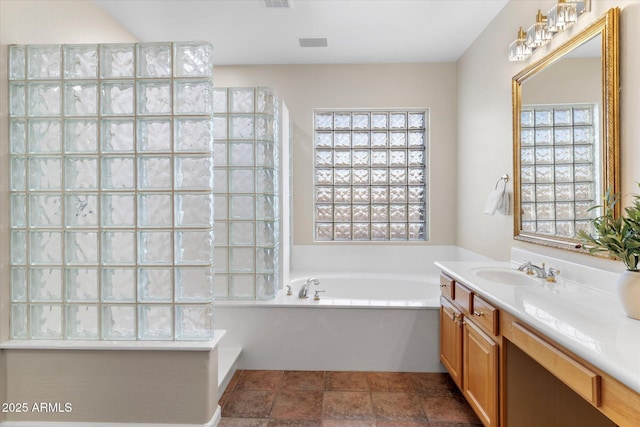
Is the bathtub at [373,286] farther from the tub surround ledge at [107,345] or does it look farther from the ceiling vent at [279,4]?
the ceiling vent at [279,4]

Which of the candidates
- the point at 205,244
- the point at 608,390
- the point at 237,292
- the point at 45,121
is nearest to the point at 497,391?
the point at 608,390

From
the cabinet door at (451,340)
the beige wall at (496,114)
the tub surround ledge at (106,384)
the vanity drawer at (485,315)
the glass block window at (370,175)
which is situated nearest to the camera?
the beige wall at (496,114)

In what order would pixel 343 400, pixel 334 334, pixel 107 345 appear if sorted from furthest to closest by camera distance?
pixel 334 334
pixel 343 400
pixel 107 345

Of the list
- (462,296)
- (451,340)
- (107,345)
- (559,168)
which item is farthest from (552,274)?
(107,345)

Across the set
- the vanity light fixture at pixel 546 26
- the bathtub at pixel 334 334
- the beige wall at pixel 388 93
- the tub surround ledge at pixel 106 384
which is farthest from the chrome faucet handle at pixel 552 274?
the tub surround ledge at pixel 106 384

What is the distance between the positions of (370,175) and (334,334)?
178cm

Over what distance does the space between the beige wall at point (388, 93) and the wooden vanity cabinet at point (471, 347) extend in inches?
57.7

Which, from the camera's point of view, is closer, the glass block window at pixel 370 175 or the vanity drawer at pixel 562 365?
the vanity drawer at pixel 562 365

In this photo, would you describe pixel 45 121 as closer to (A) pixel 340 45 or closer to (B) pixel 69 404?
(B) pixel 69 404

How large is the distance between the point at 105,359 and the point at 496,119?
9.79 feet

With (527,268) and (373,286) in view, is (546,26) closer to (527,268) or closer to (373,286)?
(527,268)

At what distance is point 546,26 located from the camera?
82.6 inches

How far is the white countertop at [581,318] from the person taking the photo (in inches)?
39.3

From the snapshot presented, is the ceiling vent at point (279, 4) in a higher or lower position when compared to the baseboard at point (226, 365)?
higher
